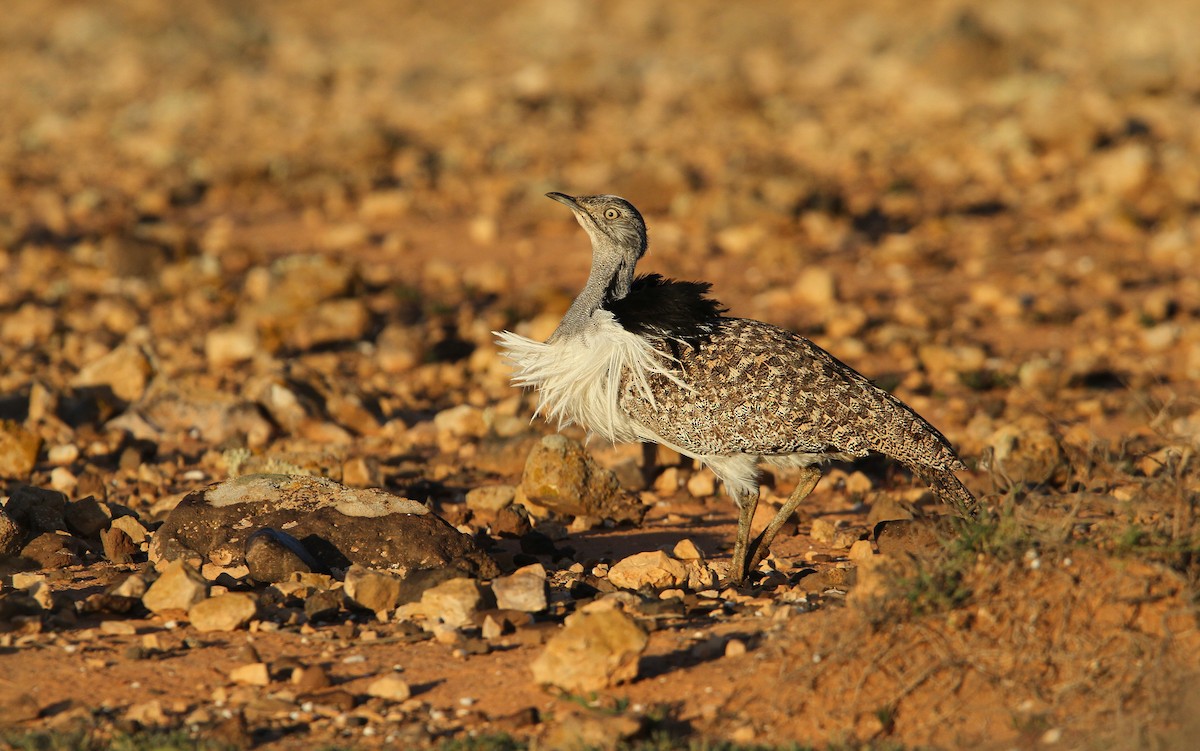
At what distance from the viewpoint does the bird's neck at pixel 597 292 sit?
6.29 meters

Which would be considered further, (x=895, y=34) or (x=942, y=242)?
(x=895, y=34)

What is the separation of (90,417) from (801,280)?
18.8ft

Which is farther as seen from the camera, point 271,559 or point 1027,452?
point 1027,452

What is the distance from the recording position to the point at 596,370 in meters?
6.06

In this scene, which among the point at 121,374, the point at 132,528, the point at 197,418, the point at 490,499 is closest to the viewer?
the point at 132,528

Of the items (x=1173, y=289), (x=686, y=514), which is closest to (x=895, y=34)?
(x=1173, y=289)

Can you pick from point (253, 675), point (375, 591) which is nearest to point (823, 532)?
point (375, 591)

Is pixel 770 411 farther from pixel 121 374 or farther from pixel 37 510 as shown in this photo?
pixel 121 374

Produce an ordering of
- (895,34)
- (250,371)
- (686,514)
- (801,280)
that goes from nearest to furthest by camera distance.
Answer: (686,514), (250,371), (801,280), (895,34)

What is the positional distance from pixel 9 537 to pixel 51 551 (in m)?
0.20

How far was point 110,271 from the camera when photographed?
1137cm

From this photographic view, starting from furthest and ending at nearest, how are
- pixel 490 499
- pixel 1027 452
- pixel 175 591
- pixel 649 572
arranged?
pixel 1027 452, pixel 490 499, pixel 649 572, pixel 175 591

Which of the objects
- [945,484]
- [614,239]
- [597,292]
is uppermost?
[614,239]

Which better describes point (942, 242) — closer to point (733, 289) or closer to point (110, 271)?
point (733, 289)
